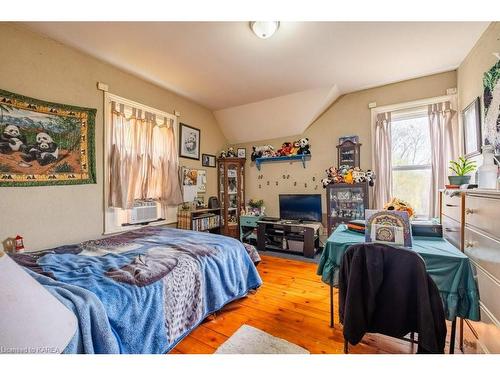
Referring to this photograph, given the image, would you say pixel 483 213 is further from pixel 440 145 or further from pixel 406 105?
→ pixel 406 105

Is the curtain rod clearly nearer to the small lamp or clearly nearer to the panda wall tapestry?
the panda wall tapestry

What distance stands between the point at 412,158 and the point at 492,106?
52.5 inches

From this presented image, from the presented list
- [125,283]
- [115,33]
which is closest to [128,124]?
[115,33]

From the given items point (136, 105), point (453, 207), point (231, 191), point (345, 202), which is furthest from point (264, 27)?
point (231, 191)

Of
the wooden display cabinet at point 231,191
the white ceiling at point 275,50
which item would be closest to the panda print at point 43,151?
the white ceiling at point 275,50

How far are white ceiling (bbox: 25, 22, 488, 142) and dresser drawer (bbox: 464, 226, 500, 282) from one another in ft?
5.99

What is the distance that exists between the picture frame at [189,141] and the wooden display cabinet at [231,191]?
0.56 meters

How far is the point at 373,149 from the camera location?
3.19 meters

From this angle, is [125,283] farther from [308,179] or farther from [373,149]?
[373,149]

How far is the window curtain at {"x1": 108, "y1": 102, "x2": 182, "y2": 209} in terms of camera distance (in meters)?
2.55

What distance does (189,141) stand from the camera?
3.58 metres

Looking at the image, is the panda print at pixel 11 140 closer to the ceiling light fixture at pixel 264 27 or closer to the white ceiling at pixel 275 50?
the white ceiling at pixel 275 50
